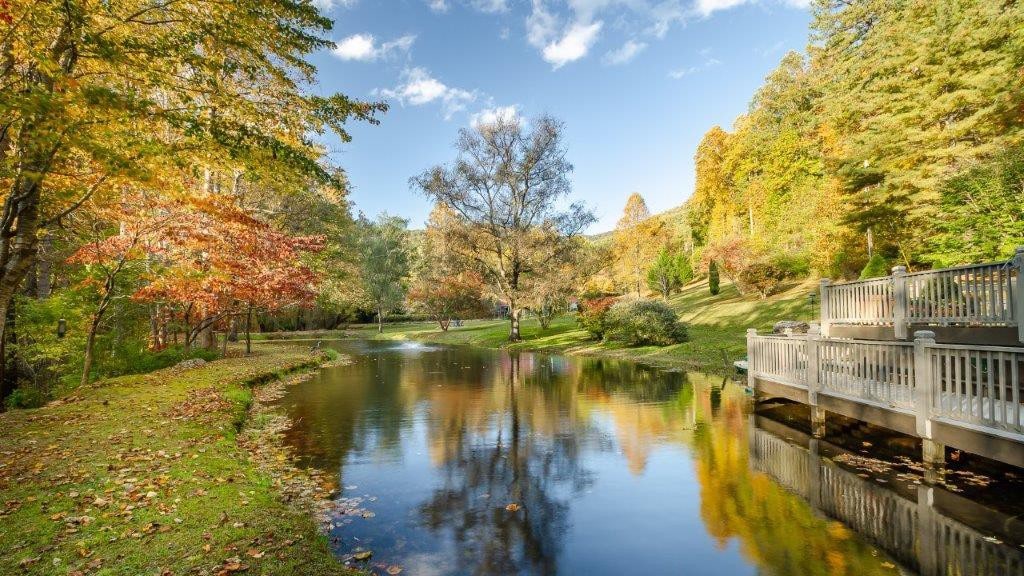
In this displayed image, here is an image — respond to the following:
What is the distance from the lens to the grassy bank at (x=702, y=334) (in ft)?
65.3

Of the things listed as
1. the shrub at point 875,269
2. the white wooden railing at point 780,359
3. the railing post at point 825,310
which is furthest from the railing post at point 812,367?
the shrub at point 875,269

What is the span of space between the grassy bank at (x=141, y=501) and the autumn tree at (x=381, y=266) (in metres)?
39.4

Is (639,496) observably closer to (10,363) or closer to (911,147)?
(10,363)

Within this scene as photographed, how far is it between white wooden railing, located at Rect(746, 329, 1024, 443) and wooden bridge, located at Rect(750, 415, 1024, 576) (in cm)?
98

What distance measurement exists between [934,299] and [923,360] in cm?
317

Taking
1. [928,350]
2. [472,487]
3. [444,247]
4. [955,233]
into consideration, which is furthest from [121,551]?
[444,247]

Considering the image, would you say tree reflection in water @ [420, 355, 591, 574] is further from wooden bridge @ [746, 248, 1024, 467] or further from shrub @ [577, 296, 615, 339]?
shrub @ [577, 296, 615, 339]

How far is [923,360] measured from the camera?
6547 mm

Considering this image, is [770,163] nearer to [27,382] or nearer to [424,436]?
[424,436]

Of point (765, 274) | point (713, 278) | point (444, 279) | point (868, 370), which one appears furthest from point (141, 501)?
point (713, 278)

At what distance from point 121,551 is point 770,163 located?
46.2m

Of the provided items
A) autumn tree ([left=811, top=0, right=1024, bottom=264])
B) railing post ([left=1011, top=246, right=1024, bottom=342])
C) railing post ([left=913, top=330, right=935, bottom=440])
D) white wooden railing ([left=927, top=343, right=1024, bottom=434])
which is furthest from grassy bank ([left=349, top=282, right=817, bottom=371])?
white wooden railing ([left=927, top=343, right=1024, bottom=434])

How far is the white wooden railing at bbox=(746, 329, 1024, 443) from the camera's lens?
221 inches

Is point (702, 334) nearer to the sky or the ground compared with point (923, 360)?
nearer to the ground
